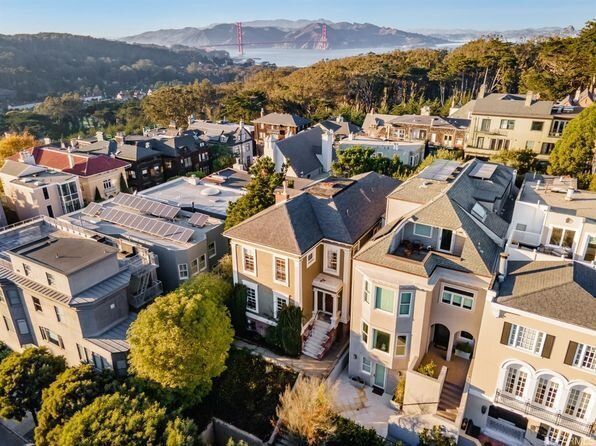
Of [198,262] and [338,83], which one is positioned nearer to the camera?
[198,262]

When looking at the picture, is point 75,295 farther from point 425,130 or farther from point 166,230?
point 425,130

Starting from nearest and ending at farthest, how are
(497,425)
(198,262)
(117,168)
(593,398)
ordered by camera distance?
(593,398) → (497,425) → (198,262) → (117,168)

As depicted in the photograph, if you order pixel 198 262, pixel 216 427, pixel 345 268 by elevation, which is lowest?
pixel 216 427

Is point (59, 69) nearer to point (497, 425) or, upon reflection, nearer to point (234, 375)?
point (234, 375)

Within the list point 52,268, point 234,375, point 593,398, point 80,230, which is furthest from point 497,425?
point 80,230

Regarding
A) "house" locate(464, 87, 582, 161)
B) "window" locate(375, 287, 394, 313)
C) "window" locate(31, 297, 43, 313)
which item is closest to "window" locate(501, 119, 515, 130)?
"house" locate(464, 87, 582, 161)

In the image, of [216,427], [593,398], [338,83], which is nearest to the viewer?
[593,398]
